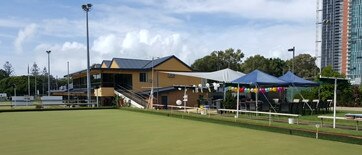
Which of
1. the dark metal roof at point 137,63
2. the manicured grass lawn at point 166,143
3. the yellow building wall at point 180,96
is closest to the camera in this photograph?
the manicured grass lawn at point 166,143

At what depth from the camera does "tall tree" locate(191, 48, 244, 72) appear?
5141cm

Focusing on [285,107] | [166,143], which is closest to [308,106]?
[285,107]

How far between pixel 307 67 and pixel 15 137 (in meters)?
51.0

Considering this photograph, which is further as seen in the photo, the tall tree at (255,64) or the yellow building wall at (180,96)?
the tall tree at (255,64)

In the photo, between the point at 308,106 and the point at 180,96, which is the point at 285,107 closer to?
the point at 308,106

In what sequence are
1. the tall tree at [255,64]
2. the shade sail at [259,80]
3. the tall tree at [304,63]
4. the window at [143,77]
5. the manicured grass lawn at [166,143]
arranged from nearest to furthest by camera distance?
1. the manicured grass lawn at [166,143]
2. the shade sail at [259,80]
3. the window at [143,77]
4. the tall tree at [255,64]
5. the tall tree at [304,63]

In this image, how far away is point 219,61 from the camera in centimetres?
5169

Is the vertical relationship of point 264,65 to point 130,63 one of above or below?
above

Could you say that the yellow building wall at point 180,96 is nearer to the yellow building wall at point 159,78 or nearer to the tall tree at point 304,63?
the yellow building wall at point 159,78

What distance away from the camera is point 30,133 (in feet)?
35.2

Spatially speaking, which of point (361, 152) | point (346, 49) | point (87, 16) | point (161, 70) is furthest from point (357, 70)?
point (361, 152)

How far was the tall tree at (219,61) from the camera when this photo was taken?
51.4m

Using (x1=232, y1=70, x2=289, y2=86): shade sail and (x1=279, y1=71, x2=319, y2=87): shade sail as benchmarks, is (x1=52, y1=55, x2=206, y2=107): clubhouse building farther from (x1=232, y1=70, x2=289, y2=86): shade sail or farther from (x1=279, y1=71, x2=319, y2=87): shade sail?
(x1=232, y1=70, x2=289, y2=86): shade sail

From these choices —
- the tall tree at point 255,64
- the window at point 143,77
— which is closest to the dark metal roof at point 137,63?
the window at point 143,77
